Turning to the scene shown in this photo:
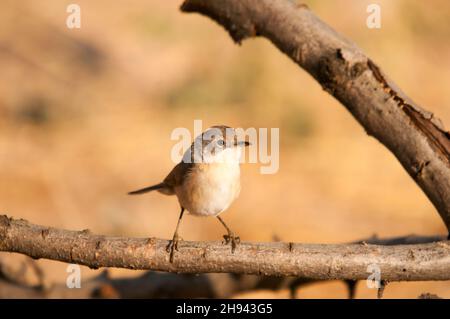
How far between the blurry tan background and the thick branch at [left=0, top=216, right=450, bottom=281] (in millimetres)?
2596

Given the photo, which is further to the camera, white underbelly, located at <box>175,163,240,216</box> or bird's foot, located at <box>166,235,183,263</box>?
white underbelly, located at <box>175,163,240,216</box>

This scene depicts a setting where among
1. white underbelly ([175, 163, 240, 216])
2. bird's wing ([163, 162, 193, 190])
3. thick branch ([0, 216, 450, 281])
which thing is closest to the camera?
thick branch ([0, 216, 450, 281])

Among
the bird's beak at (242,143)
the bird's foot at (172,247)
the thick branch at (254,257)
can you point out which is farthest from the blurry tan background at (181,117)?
the bird's foot at (172,247)

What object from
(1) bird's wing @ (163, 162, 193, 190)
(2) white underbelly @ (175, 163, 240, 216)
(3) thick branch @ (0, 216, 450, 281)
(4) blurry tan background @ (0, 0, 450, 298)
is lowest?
(3) thick branch @ (0, 216, 450, 281)

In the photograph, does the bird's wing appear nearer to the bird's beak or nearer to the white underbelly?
the white underbelly

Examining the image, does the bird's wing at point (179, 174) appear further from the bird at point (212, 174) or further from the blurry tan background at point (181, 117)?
the blurry tan background at point (181, 117)

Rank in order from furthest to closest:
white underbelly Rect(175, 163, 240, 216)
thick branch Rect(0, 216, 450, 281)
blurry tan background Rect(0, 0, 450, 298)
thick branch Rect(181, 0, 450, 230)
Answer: blurry tan background Rect(0, 0, 450, 298) → white underbelly Rect(175, 163, 240, 216) → thick branch Rect(181, 0, 450, 230) → thick branch Rect(0, 216, 450, 281)

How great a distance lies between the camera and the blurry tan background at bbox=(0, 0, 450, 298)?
21.6ft

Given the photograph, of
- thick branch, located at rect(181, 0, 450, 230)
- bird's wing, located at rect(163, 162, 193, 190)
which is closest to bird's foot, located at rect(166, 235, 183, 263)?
bird's wing, located at rect(163, 162, 193, 190)

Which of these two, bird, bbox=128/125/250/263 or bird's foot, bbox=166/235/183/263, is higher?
bird, bbox=128/125/250/263

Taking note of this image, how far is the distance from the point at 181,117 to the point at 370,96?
15.3 ft

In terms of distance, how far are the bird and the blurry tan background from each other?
7.62 feet

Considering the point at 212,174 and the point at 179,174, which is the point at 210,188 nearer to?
the point at 212,174
